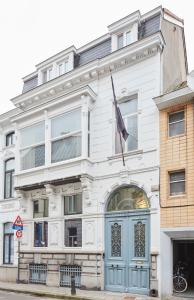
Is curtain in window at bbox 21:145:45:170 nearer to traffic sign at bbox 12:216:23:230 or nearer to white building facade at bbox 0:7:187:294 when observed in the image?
white building facade at bbox 0:7:187:294

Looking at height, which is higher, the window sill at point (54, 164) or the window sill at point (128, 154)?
the window sill at point (128, 154)

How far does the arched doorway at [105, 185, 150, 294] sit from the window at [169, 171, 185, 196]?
1240 mm

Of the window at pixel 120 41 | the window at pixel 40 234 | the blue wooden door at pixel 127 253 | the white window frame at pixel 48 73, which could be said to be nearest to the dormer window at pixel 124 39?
the window at pixel 120 41

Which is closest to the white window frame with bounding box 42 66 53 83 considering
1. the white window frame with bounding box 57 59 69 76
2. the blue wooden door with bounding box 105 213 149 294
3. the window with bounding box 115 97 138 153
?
the white window frame with bounding box 57 59 69 76

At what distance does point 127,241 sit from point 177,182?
126 inches

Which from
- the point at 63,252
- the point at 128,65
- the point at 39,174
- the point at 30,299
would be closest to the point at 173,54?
the point at 128,65

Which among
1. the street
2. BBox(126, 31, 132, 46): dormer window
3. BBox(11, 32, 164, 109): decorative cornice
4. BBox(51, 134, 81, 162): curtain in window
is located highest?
BBox(126, 31, 132, 46): dormer window

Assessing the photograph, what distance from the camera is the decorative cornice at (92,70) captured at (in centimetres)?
1739

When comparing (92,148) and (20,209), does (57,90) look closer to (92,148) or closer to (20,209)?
(92,148)

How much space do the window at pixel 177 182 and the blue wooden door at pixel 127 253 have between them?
1570mm

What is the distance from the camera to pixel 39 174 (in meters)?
20.4

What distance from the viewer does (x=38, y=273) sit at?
802 inches

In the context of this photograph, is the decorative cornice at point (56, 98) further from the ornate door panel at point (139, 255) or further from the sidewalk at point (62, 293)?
the sidewalk at point (62, 293)

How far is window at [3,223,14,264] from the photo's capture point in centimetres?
2322
